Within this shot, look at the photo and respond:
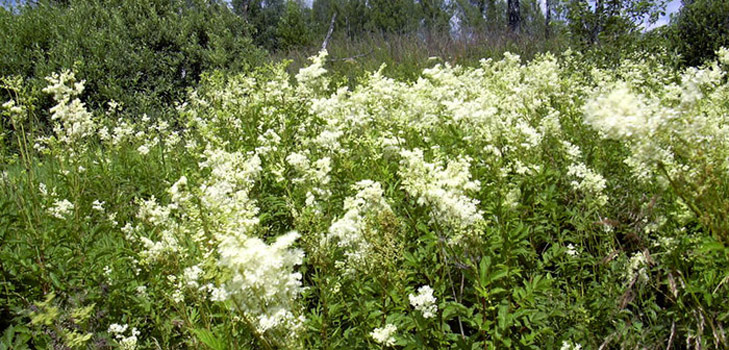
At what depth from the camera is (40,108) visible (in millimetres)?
8273

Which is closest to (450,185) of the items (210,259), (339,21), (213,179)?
(210,259)

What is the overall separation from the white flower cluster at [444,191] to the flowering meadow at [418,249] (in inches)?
0.4

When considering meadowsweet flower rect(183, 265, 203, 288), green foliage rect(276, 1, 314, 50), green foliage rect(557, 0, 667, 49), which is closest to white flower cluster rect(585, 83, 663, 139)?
meadowsweet flower rect(183, 265, 203, 288)

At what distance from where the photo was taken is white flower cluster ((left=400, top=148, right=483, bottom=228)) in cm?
217

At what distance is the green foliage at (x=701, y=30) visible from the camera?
359 inches

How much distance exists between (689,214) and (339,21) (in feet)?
142

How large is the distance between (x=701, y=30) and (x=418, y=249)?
9.27m

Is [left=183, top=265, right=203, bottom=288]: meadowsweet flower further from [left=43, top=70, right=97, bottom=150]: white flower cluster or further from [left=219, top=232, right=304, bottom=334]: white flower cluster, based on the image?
[left=43, top=70, right=97, bottom=150]: white flower cluster

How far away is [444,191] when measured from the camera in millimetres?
2178

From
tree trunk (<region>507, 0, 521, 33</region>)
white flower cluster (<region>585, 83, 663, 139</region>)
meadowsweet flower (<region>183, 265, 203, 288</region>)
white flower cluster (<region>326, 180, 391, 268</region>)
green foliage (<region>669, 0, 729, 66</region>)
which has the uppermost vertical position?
tree trunk (<region>507, 0, 521, 33</region>)

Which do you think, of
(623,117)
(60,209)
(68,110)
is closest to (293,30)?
(68,110)

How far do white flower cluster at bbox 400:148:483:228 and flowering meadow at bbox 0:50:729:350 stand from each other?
11 millimetres

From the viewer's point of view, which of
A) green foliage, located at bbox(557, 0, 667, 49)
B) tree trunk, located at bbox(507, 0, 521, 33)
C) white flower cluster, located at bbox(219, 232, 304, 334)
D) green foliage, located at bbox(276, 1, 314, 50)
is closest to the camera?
white flower cluster, located at bbox(219, 232, 304, 334)

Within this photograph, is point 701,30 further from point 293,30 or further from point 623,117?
point 293,30
